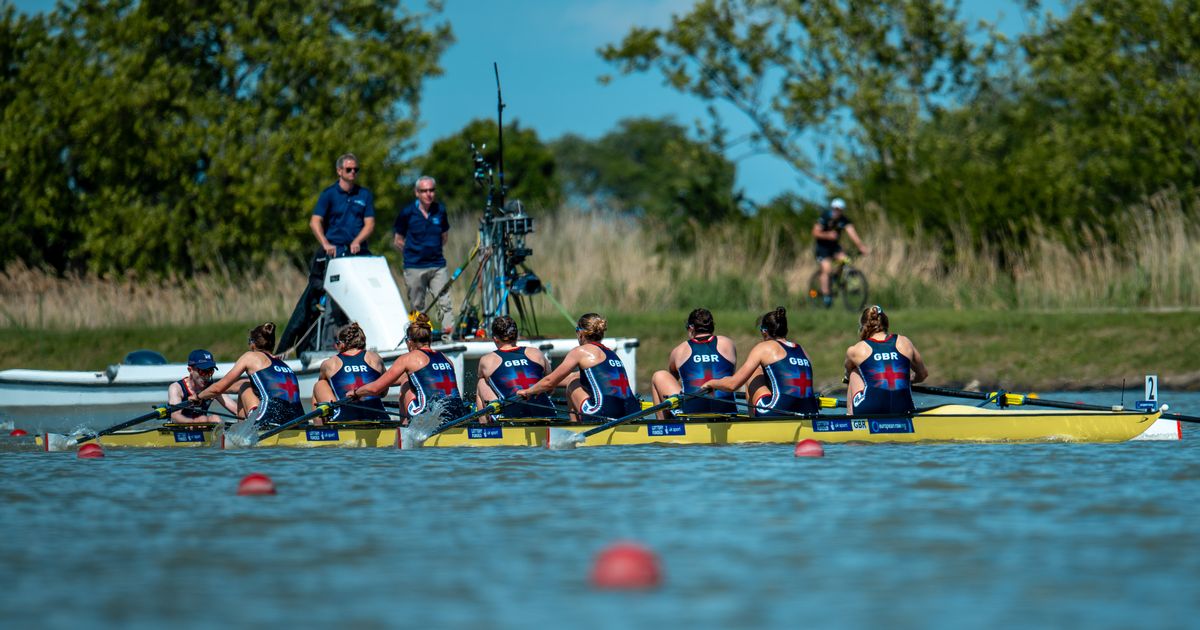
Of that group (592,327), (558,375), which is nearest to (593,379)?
(558,375)

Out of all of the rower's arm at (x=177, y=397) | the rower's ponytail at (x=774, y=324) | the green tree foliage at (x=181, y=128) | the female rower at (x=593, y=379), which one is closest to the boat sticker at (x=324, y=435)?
the female rower at (x=593, y=379)

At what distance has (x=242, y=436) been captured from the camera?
15555 mm

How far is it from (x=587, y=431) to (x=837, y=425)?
196 cm

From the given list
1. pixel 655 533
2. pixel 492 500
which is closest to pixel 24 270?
pixel 492 500

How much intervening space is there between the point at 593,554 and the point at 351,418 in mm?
7757

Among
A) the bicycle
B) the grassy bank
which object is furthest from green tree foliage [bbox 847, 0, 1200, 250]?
the grassy bank

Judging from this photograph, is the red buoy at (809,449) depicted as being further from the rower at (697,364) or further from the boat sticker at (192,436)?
the boat sticker at (192,436)

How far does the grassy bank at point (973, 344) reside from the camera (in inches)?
848

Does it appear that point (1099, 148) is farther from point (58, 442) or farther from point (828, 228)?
point (58, 442)

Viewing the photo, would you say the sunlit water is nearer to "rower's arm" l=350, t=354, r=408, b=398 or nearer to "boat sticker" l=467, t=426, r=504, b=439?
"boat sticker" l=467, t=426, r=504, b=439

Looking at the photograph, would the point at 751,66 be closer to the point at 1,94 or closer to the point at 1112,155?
the point at 1112,155

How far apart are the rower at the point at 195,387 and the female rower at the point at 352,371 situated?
1.50 meters

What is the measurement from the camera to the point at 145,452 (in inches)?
610

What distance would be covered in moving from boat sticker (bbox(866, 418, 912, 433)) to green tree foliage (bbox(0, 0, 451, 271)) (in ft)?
61.8
